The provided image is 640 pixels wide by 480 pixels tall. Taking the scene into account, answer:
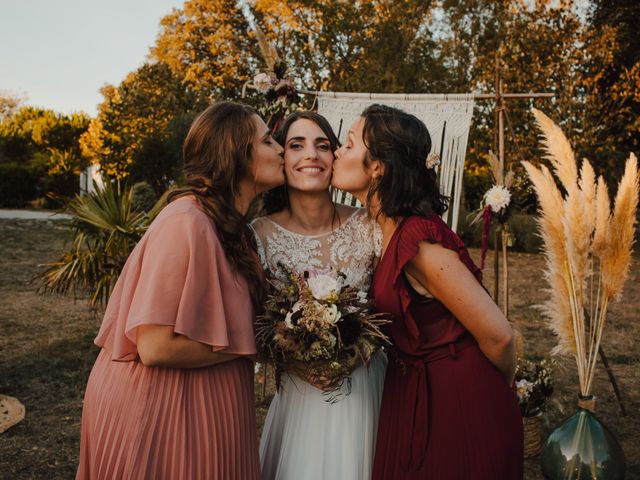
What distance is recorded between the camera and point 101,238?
6.17 metres

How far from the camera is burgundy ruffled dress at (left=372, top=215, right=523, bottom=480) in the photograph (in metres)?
2.24

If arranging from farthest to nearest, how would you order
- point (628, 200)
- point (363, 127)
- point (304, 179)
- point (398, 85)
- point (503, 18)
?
point (398, 85) → point (503, 18) → point (628, 200) → point (304, 179) → point (363, 127)

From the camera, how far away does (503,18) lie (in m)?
14.0

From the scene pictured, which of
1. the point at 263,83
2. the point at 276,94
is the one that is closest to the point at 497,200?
the point at 276,94

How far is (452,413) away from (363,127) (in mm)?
1263

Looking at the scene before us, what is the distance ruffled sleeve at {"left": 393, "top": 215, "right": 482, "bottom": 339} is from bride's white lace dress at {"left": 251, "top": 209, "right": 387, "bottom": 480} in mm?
485

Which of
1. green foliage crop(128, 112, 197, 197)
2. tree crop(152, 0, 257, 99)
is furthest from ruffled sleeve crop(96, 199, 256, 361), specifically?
green foliage crop(128, 112, 197, 197)

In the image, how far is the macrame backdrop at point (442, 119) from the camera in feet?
16.6

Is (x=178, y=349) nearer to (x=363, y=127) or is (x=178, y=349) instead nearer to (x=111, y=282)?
(x=363, y=127)

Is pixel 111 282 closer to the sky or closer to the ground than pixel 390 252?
closer to the ground

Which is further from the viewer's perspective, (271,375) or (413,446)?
(271,375)

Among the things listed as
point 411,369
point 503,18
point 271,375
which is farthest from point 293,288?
point 503,18

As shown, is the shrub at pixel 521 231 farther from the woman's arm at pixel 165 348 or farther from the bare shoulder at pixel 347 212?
the woman's arm at pixel 165 348

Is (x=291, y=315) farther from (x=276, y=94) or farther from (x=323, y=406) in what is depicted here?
(x=276, y=94)
